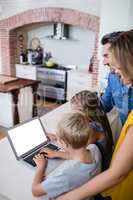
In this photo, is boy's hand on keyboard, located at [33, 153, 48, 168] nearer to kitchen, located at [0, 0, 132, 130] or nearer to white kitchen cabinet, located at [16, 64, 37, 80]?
kitchen, located at [0, 0, 132, 130]

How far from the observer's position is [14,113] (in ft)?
12.8

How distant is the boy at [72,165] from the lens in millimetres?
1068

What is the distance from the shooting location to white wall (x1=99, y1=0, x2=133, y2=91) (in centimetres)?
377

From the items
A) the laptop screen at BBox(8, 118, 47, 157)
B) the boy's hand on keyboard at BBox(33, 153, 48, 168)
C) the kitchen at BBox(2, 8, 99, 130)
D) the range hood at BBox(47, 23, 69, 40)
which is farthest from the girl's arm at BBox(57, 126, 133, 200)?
the range hood at BBox(47, 23, 69, 40)

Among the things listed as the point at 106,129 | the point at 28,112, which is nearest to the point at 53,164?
the point at 106,129

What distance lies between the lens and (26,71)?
5676 millimetres

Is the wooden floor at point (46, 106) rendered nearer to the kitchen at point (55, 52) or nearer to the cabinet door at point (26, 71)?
the kitchen at point (55, 52)

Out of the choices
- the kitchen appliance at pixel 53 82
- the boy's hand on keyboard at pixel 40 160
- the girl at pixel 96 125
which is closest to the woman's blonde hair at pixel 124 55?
the girl at pixel 96 125

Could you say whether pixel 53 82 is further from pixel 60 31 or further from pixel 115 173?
pixel 115 173

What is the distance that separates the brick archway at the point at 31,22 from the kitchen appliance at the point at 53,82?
0.82 meters

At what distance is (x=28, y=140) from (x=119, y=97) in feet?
2.65

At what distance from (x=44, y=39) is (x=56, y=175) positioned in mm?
5132

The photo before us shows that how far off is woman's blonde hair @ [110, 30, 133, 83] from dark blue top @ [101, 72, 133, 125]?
2.37 ft

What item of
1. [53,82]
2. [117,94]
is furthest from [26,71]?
[117,94]
